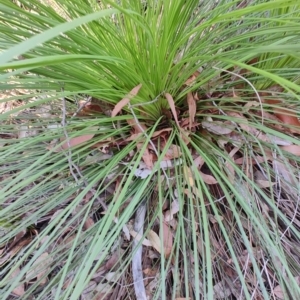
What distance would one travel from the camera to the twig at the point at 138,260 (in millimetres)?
831

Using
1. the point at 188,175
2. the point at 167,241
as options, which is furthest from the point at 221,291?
the point at 188,175

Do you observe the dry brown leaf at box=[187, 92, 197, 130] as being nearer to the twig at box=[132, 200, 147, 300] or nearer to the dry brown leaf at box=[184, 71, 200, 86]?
the dry brown leaf at box=[184, 71, 200, 86]

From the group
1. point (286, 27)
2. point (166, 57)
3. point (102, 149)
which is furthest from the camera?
point (102, 149)

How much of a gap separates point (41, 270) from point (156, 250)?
31 centimetres

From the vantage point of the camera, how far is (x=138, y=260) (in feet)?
2.76

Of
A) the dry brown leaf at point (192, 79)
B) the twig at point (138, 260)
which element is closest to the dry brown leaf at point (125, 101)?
the dry brown leaf at point (192, 79)

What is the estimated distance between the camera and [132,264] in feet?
2.78

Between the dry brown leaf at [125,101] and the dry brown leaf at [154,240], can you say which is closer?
the dry brown leaf at [125,101]

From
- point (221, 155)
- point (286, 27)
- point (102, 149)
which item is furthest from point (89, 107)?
point (286, 27)

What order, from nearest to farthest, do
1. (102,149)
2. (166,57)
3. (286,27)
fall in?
(286,27) → (166,57) → (102,149)

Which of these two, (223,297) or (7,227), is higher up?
(7,227)

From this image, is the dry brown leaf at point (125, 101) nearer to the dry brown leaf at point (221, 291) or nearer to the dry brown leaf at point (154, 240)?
the dry brown leaf at point (154, 240)

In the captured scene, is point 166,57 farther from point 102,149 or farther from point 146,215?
point 146,215

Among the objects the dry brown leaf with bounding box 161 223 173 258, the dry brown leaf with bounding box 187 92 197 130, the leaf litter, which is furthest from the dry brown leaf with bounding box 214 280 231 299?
the dry brown leaf with bounding box 187 92 197 130
